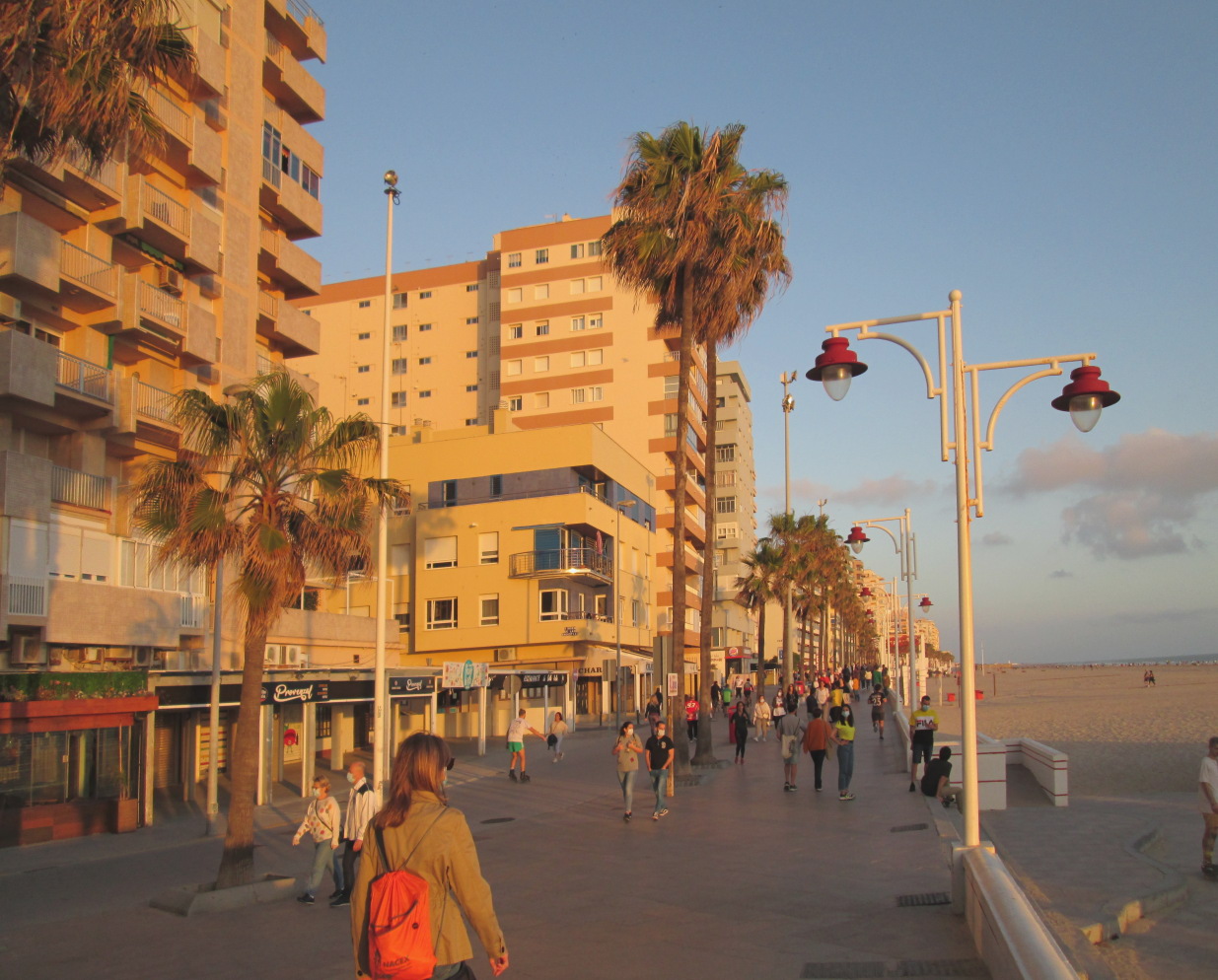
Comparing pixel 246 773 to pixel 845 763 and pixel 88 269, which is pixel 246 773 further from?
pixel 88 269

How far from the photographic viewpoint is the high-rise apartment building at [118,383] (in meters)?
18.9

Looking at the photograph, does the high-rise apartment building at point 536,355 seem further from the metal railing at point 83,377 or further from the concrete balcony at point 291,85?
the metal railing at point 83,377

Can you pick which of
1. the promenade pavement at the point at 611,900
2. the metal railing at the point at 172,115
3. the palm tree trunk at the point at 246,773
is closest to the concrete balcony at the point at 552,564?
the metal railing at the point at 172,115

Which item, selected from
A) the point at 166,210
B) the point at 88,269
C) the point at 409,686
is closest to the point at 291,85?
the point at 166,210

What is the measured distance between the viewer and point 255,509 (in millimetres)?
13586

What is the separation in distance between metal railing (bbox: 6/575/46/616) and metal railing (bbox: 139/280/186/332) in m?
7.37

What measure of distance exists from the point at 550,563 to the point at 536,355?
85.2ft

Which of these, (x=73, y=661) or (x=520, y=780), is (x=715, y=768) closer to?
(x=520, y=780)

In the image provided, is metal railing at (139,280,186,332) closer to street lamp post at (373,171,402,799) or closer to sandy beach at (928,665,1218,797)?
street lamp post at (373,171,402,799)

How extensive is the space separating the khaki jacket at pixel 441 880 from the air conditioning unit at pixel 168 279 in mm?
26281

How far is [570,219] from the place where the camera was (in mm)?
70562

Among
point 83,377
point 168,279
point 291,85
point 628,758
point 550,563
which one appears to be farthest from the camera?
point 550,563

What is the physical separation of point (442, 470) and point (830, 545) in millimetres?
33712

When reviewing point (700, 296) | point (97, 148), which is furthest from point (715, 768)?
point (97, 148)
